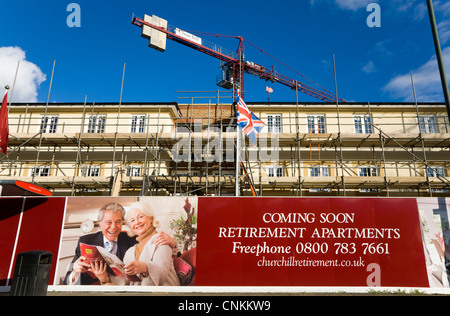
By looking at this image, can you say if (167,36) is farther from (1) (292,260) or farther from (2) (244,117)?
(1) (292,260)

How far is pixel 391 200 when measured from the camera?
11930mm

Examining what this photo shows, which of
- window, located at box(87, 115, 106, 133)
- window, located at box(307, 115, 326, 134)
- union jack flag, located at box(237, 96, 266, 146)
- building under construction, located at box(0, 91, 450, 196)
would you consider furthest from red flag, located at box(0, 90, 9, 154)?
window, located at box(307, 115, 326, 134)

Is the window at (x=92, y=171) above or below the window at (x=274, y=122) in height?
below

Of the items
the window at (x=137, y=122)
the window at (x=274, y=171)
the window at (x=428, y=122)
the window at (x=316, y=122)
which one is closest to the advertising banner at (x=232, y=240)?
the window at (x=274, y=171)

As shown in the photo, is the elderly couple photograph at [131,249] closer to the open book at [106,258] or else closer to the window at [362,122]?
the open book at [106,258]

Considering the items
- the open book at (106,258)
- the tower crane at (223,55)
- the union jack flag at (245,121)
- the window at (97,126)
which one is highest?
the tower crane at (223,55)

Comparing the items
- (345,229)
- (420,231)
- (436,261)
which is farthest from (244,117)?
(436,261)

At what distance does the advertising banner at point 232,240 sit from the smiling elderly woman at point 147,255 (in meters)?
0.03

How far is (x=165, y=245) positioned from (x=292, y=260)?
4621 millimetres

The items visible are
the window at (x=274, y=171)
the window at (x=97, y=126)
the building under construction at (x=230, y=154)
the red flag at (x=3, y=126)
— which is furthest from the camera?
the window at (x=97, y=126)

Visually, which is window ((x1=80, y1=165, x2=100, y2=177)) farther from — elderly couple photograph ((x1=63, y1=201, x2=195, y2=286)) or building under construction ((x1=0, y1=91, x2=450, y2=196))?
elderly couple photograph ((x1=63, y1=201, x2=195, y2=286))

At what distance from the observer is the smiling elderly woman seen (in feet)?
37.1

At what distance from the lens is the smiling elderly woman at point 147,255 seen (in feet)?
37.1
